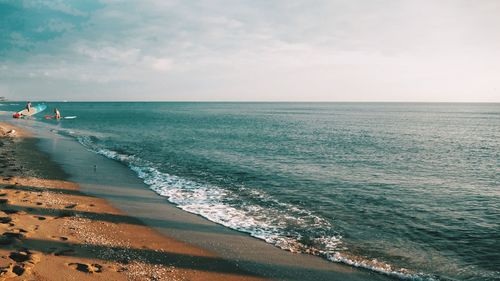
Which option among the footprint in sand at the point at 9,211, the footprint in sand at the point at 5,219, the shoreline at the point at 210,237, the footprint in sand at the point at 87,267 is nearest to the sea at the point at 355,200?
the shoreline at the point at 210,237

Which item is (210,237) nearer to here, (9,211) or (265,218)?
(265,218)

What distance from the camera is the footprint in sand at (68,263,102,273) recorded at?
9.05 metres

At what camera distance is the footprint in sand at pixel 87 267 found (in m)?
9.05

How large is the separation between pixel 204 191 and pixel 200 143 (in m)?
22.5

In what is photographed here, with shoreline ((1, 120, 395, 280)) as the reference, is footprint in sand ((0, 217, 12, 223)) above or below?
above

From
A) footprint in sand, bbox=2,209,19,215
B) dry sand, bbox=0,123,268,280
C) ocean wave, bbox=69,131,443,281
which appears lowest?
ocean wave, bbox=69,131,443,281

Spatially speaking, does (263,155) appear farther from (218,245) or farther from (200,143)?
(218,245)

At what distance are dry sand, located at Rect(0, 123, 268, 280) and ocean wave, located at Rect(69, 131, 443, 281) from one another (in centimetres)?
301

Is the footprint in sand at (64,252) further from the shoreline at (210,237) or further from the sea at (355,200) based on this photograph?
the sea at (355,200)

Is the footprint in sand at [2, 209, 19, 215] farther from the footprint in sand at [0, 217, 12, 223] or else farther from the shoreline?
the shoreline

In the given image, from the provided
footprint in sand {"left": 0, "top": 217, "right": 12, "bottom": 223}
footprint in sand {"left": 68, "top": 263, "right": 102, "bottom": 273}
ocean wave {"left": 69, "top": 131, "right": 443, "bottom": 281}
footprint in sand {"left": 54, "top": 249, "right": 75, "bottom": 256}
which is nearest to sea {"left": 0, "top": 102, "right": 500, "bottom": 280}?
ocean wave {"left": 69, "top": 131, "right": 443, "bottom": 281}

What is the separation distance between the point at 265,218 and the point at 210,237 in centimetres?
340

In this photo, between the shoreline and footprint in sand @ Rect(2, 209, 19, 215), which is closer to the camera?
the shoreline

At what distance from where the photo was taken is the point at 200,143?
41.8 metres
